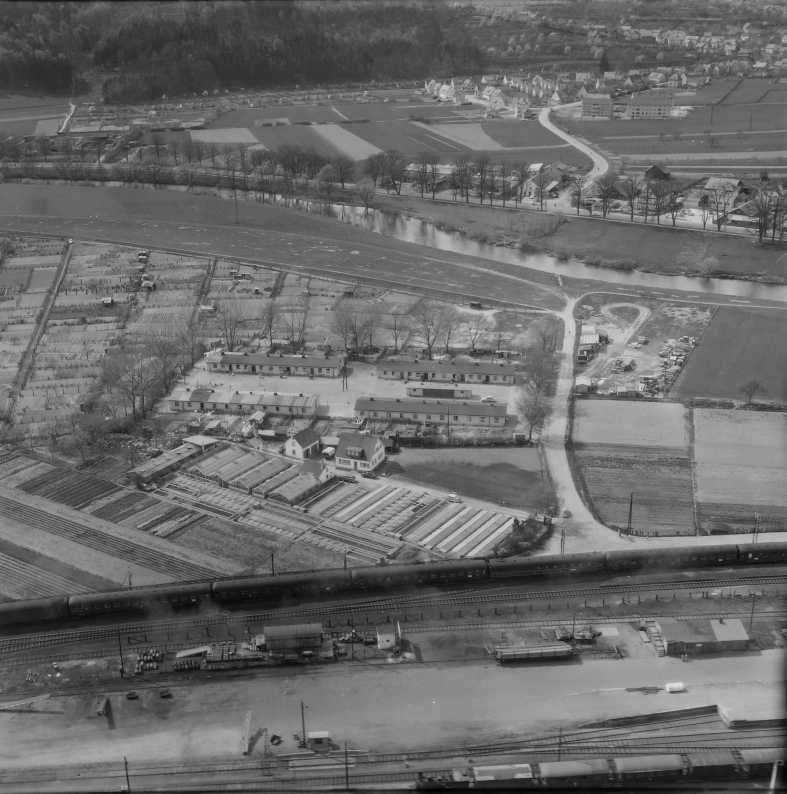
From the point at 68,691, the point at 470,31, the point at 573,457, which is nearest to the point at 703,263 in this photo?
the point at 573,457

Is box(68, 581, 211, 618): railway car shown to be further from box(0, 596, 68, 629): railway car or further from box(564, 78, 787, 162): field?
box(564, 78, 787, 162): field

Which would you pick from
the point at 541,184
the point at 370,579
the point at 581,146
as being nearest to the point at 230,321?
the point at 370,579

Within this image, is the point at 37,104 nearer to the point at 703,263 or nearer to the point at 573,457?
the point at 703,263

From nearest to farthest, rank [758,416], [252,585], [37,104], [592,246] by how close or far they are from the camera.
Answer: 1. [252,585]
2. [758,416]
3. [592,246]
4. [37,104]

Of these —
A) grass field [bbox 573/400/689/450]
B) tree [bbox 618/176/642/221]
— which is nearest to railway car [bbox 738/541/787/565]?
grass field [bbox 573/400/689/450]

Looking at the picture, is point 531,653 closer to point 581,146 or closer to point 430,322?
point 430,322

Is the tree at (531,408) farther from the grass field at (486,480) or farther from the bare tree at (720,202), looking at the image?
the bare tree at (720,202)
